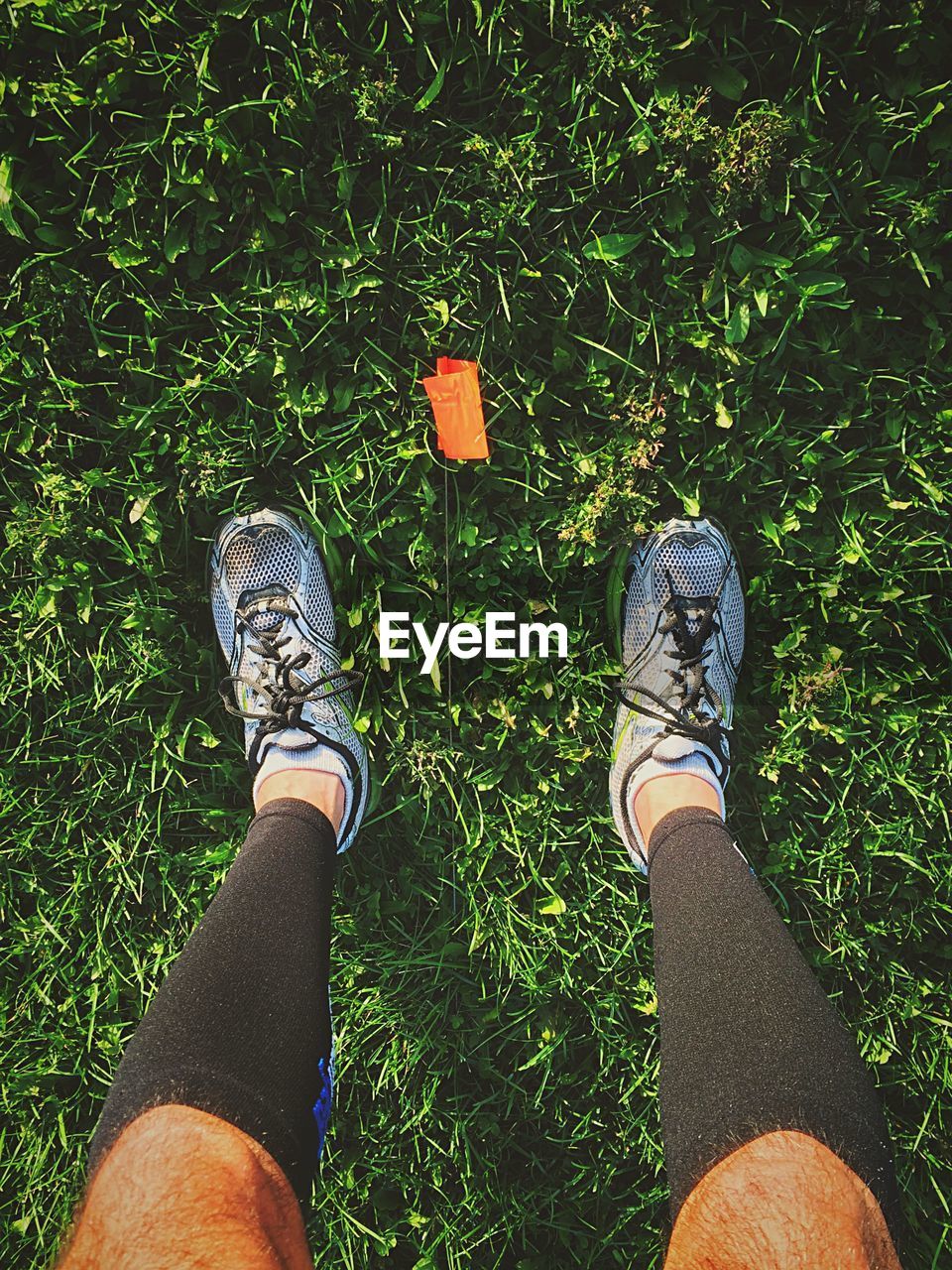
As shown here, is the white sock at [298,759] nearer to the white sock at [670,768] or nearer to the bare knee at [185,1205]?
the white sock at [670,768]

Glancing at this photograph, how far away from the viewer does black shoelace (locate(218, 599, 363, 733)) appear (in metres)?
1.95

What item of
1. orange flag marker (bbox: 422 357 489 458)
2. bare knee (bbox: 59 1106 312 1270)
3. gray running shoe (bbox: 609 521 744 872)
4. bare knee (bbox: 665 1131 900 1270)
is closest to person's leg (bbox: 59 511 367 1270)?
bare knee (bbox: 59 1106 312 1270)

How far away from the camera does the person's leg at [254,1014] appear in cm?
112

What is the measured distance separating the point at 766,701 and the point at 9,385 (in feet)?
6.57

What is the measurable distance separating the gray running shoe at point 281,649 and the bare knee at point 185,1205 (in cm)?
77

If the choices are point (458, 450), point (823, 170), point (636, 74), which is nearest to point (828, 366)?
point (823, 170)

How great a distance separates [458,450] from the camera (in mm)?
1892

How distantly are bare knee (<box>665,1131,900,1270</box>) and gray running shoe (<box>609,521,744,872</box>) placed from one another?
2.60 feet

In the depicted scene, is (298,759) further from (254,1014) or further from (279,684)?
(254,1014)

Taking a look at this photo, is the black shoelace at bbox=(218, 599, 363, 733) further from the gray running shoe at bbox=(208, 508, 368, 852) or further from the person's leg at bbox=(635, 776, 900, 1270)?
the person's leg at bbox=(635, 776, 900, 1270)

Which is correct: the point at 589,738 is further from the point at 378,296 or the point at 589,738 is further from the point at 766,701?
the point at 378,296

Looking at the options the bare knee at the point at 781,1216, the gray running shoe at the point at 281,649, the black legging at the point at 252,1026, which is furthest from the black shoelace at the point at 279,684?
the bare knee at the point at 781,1216

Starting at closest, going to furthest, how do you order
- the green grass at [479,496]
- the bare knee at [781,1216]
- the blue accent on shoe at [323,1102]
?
the bare knee at [781,1216], the blue accent on shoe at [323,1102], the green grass at [479,496]

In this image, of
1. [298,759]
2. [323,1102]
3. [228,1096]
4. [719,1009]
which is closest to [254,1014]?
[228,1096]
